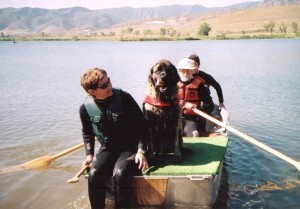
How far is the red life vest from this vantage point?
256 inches

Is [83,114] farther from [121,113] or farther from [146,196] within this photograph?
[146,196]

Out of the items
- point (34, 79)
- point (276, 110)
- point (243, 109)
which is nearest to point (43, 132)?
point (243, 109)

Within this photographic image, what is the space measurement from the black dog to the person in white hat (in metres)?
1.57

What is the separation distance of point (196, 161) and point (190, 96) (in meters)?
2.03

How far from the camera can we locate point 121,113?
4492 mm

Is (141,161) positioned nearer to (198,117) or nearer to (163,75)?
(163,75)

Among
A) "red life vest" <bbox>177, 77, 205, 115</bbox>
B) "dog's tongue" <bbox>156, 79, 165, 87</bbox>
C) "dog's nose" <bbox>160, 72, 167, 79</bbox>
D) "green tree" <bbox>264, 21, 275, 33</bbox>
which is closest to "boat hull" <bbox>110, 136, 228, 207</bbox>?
"dog's tongue" <bbox>156, 79, 165, 87</bbox>

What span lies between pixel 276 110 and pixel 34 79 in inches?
576

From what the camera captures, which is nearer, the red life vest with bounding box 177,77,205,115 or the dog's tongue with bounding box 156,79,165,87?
the dog's tongue with bounding box 156,79,165,87

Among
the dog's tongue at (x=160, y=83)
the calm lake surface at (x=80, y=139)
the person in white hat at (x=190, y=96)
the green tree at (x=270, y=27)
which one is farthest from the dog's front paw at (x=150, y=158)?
the green tree at (x=270, y=27)

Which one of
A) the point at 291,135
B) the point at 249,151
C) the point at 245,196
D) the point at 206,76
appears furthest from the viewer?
the point at 291,135

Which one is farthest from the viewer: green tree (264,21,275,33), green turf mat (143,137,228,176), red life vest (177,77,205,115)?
green tree (264,21,275,33)

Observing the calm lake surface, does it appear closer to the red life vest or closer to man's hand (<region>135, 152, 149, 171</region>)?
man's hand (<region>135, 152, 149, 171</region>)

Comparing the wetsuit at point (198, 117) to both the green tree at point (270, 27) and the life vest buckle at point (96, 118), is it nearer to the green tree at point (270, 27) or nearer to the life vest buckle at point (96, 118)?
the life vest buckle at point (96, 118)
